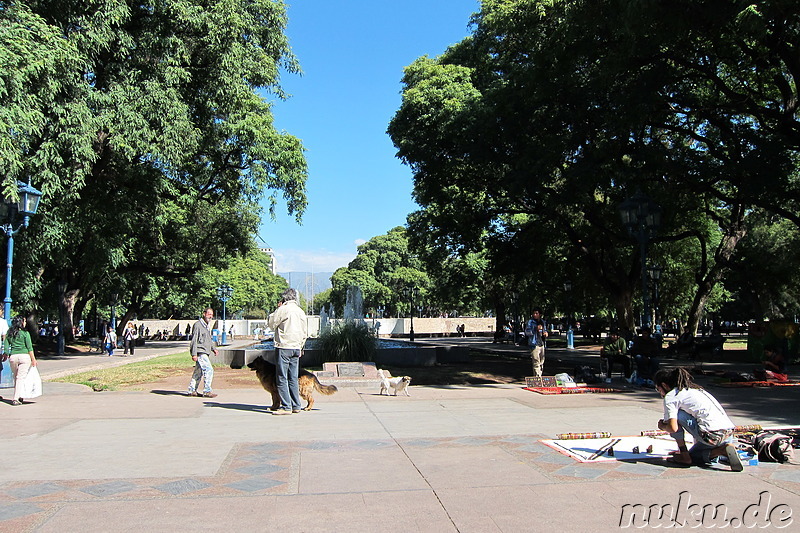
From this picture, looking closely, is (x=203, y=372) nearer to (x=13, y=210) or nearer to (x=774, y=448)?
(x=13, y=210)

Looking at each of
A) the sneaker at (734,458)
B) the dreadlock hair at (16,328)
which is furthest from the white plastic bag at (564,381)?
the dreadlock hair at (16,328)

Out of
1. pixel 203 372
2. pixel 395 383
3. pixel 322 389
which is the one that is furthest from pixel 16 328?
pixel 395 383

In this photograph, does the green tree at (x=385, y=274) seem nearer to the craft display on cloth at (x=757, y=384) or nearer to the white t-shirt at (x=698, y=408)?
the craft display on cloth at (x=757, y=384)

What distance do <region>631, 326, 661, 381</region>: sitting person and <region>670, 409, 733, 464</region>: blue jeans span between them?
8304 millimetres

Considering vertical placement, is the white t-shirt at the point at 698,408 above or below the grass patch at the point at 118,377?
above

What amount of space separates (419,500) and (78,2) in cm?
1939

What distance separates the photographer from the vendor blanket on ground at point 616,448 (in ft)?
20.9

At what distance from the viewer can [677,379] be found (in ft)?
20.3

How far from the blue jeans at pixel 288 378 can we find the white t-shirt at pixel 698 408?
18.4 ft

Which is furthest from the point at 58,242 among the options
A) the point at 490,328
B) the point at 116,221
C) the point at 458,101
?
the point at 490,328

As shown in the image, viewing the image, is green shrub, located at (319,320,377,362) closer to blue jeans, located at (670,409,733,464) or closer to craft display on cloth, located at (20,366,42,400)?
craft display on cloth, located at (20,366,42,400)

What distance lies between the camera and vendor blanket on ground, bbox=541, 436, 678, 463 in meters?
6.37

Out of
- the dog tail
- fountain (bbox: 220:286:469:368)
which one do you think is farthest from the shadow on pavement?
fountain (bbox: 220:286:469:368)

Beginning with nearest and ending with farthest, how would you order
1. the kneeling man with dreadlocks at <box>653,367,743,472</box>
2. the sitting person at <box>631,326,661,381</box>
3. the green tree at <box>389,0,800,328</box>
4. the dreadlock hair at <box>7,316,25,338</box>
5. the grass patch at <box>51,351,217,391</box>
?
the kneeling man with dreadlocks at <box>653,367,743,472</box>, the dreadlock hair at <box>7,316,25,338</box>, the sitting person at <box>631,326,661,381</box>, the green tree at <box>389,0,800,328</box>, the grass patch at <box>51,351,217,391</box>
